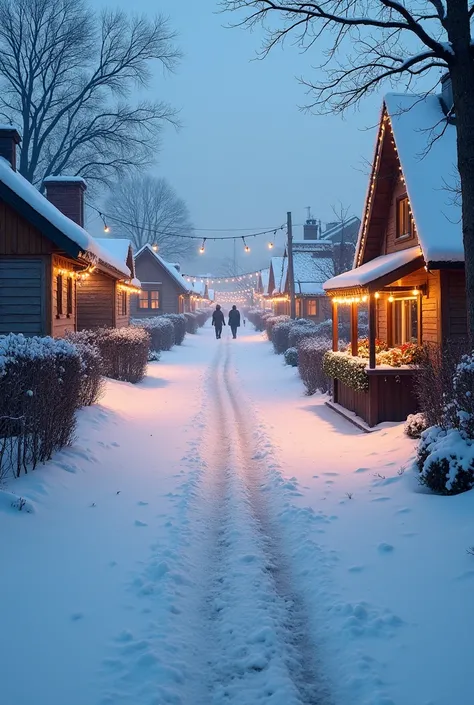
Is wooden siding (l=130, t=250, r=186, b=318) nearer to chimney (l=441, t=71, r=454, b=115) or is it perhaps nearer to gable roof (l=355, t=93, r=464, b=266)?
chimney (l=441, t=71, r=454, b=115)

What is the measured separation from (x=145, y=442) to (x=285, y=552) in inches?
196

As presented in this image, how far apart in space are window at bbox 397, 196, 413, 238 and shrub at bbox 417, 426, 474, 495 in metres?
8.18

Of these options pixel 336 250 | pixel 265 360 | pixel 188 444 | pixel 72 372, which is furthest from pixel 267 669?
pixel 336 250

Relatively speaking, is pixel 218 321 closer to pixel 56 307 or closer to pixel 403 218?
pixel 56 307

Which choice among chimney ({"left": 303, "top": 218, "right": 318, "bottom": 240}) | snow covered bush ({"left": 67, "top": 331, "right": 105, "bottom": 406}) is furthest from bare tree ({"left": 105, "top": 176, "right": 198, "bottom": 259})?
snow covered bush ({"left": 67, "top": 331, "right": 105, "bottom": 406})

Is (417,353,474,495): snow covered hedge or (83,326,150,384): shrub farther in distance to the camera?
(83,326,150,384): shrub

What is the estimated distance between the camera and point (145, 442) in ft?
33.8

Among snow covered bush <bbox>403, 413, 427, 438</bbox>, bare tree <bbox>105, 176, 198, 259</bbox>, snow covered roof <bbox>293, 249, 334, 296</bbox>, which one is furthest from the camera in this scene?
bare tree <bbox>105, 176, 198, 259</bbox>

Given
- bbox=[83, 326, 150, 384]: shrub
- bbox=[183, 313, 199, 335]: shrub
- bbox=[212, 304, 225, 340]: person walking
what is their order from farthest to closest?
bbox=[183, 313, 199, 335]: shrub
bbox=[212, 304, 225, 340]: person walking
bbox=[83, 326, 150, 384]: shrub

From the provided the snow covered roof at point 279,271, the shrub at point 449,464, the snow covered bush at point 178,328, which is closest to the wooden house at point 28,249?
the shrub at point 449,464

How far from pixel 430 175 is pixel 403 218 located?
5.89 feet

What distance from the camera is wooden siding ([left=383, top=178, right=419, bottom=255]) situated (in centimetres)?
1407

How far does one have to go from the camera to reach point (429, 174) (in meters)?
12.6

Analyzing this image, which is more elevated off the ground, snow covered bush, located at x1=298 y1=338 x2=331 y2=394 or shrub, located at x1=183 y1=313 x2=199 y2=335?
shrub, located at x1=183 y1=313 x2=199 y2=335
